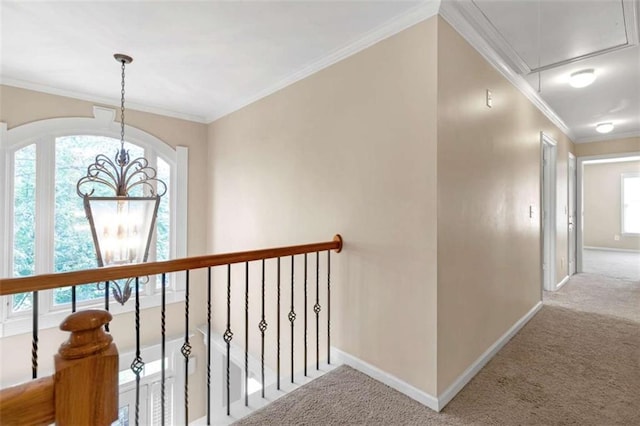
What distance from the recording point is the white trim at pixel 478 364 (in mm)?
1856

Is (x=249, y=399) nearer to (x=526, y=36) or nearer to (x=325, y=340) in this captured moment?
(x=325, y=340)

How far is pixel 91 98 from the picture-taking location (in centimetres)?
331

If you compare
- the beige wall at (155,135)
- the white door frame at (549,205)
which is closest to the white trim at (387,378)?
the beige wall at (155,135)

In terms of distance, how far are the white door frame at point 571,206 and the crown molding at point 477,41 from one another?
2.08 meters

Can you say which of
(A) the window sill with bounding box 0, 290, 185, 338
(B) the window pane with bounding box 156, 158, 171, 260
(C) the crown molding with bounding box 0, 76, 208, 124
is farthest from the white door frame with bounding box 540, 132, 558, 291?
(A) the window sill with bounding box 0, 290, 185, 338

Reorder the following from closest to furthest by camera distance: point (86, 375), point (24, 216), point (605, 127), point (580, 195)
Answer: point (86, 375) → point (24, 216) → point (605, 127) → point (580, 195)

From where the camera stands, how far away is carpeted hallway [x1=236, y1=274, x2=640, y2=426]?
1.72 m

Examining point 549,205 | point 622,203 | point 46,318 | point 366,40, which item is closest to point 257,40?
point 366,40

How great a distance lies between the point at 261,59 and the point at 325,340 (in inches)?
95.8

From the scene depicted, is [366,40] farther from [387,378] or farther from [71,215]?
[71,215]

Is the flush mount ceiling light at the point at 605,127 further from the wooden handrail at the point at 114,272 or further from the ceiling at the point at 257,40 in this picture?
the wooden handrail at the point at 114,272

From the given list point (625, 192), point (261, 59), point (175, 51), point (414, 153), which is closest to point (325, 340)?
point (414, 153)

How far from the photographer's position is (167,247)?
3.93m

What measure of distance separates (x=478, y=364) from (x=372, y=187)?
4.98 ft
